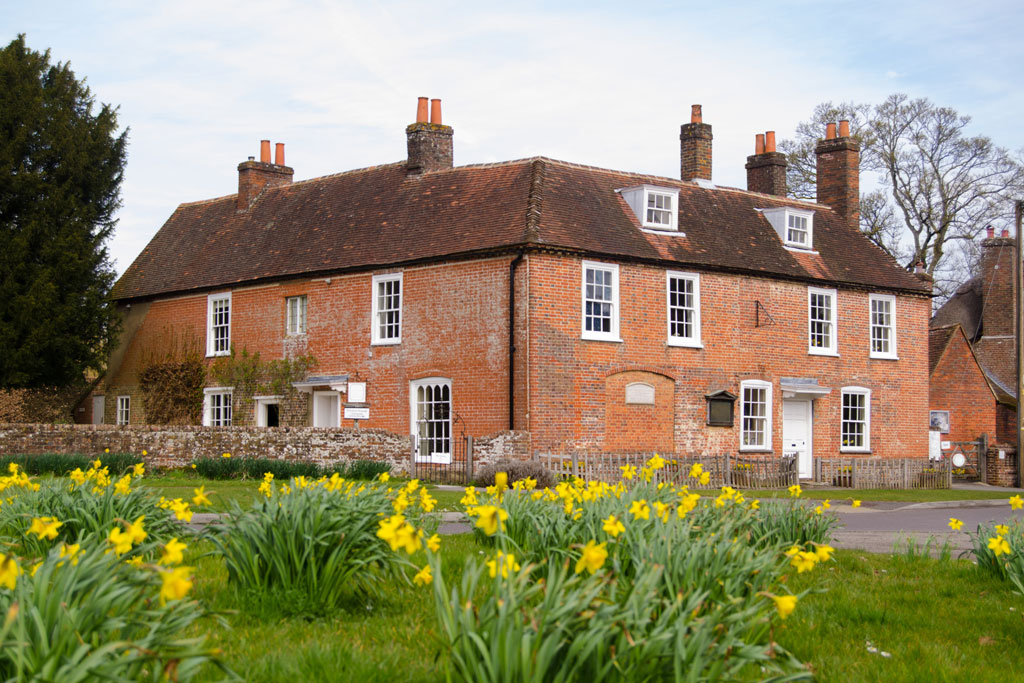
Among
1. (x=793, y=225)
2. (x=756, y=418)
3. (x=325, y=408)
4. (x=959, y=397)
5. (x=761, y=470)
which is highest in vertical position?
(x=793, y=225)

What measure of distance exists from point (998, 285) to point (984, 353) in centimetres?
273

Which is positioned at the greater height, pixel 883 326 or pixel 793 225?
pixel 793 225

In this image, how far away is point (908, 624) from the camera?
813cm

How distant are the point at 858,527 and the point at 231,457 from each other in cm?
1431

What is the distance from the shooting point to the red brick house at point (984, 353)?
3981cm

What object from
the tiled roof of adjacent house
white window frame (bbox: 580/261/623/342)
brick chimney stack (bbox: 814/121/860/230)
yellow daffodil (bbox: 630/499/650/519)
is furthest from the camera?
brick chimney stack (bbox: 814/121/860/230)

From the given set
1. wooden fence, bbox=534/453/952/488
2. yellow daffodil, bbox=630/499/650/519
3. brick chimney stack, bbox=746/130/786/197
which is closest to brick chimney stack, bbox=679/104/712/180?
brick chimney stack, bbox=746/130/786/197

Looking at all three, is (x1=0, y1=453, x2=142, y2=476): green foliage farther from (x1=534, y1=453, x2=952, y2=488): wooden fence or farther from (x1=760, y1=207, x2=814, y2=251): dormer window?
(x1=760, y1=207, x2=814, y2=251): dormer window

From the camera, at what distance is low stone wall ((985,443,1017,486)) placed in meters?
35.9

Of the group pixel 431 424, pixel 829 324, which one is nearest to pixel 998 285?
pixel 829 324

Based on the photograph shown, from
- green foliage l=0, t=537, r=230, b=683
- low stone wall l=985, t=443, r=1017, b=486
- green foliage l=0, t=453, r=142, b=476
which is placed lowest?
low stone wall l=985, t=443, r=1017, b=486

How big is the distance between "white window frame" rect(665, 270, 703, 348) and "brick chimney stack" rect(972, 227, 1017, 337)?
19.6 meters

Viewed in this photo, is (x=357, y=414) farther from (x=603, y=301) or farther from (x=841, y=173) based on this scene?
(x=841, y=173)

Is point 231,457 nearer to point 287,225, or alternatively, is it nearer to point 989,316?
point 287,225
